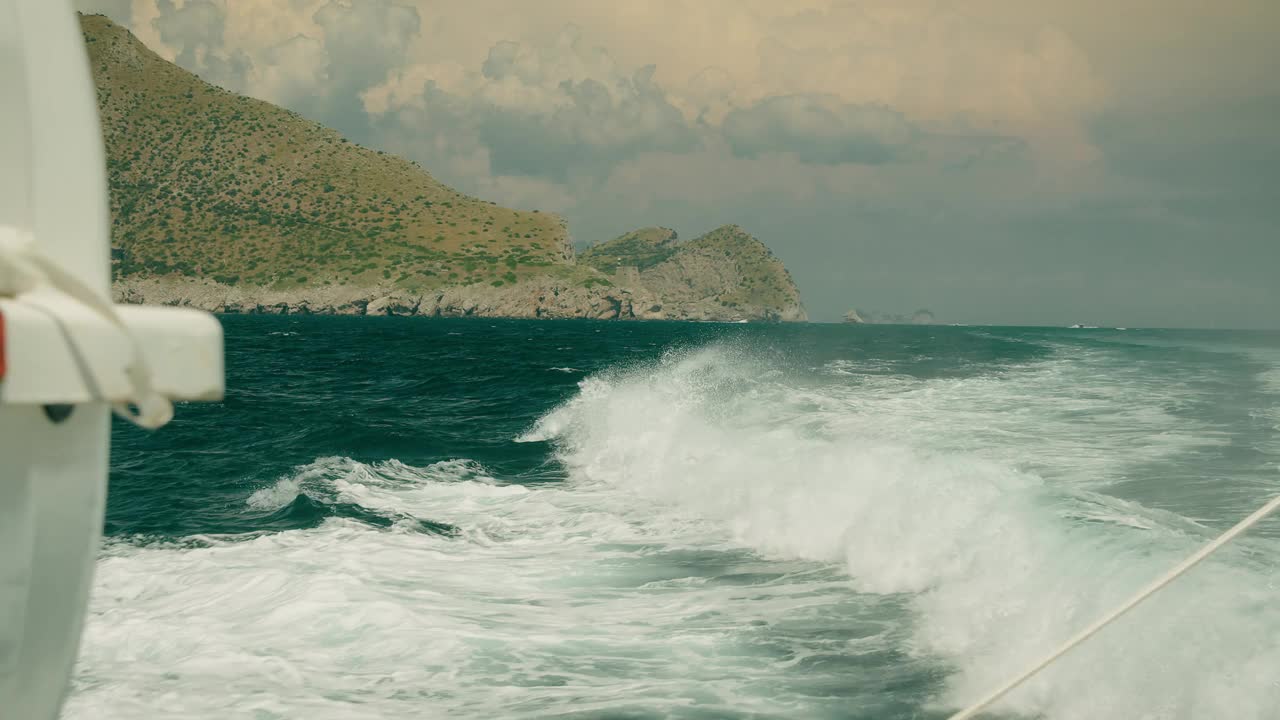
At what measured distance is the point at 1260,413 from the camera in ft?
72.6

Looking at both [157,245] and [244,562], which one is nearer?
[244,562]

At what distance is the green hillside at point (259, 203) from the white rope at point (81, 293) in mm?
135768

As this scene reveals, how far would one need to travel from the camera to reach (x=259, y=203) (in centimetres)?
14550

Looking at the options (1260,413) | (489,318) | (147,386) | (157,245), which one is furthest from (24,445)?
(489,318)

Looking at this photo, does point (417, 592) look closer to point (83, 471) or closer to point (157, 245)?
point (83, 471)

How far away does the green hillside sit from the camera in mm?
134500

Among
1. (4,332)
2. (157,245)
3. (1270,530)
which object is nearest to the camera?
(4,332)

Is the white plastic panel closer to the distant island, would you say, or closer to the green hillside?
the distant island

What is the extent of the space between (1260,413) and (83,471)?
989 inches

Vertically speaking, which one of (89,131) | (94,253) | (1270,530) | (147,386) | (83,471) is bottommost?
(1270,530)

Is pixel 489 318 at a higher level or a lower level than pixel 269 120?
lower

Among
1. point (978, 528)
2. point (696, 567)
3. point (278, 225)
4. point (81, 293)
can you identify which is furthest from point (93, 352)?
point (278, 225)

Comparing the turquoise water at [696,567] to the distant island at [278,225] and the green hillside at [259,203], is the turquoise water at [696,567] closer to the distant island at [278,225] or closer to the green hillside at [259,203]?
the distant island at [278,225]

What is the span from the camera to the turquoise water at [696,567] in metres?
7.45
